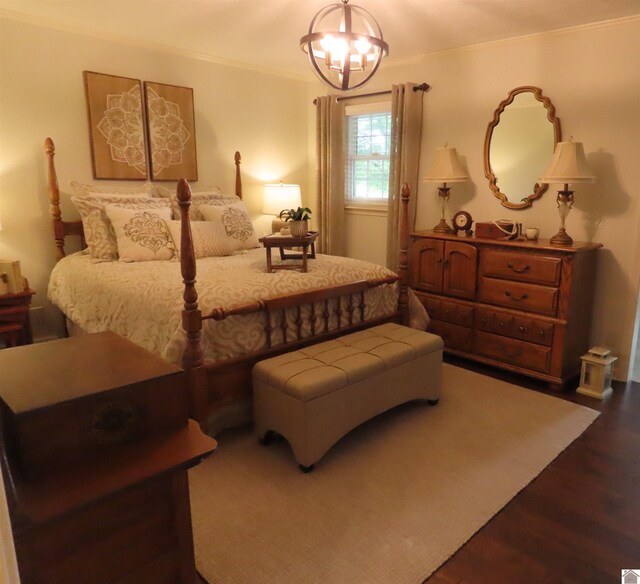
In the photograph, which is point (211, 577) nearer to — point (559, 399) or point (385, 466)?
point (385, 466)

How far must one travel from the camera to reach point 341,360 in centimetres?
243

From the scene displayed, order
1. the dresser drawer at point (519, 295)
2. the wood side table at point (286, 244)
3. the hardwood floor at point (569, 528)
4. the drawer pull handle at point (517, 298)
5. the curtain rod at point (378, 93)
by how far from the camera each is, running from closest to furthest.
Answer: the hardwood floor at point (569, 528) → the wood side table at point (286, 244) → the dresser drawer at point (519, 295) → the drawer pull handle at point (517, 298) → the curtain rod at point (378, 93)

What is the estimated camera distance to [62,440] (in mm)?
850

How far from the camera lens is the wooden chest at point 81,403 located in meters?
0.83

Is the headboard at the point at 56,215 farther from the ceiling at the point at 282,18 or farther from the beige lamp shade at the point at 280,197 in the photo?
the beige lamp shade at the point at 280,197

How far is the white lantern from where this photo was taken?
3.06 metres

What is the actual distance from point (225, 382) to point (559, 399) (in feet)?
6.82

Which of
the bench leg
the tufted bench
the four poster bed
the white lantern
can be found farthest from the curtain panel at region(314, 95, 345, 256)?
the bench leg

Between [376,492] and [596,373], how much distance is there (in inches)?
72.4

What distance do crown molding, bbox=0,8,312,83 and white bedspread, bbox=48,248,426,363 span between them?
1605 millimetres

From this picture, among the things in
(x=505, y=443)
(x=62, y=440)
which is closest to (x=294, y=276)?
(x=505, y=443)

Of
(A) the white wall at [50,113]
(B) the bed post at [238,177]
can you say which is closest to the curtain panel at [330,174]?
(B) the bed post at [238,177]

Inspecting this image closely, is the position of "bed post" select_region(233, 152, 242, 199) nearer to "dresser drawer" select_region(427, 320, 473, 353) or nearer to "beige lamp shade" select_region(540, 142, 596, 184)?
"dresser drawer" select_region(427, 320, 473, 353)

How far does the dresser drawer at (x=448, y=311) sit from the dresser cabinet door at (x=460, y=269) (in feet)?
0.26
